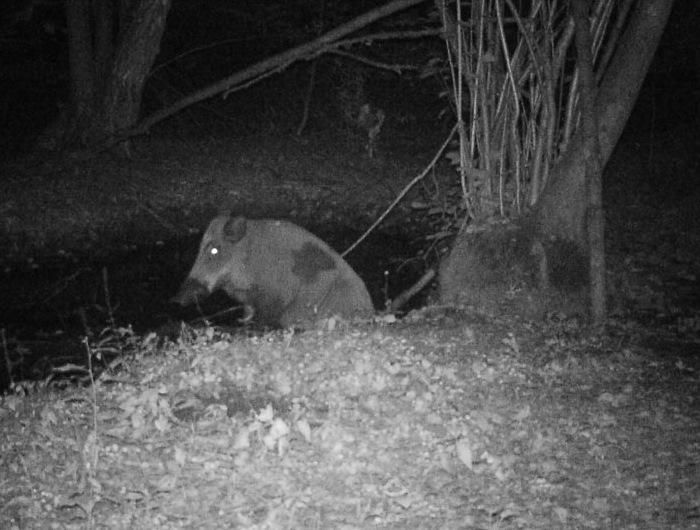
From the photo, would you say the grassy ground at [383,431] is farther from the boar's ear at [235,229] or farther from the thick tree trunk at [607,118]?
the boar's ear at [235,229]

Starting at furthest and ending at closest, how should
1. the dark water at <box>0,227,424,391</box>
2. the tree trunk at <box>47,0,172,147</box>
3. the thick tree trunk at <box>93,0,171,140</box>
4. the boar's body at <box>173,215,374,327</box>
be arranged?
the tree trunk at <box>47,0,172,147</box> < the thick tree trunk at <box>93,0,171,140</box> < the boar's body at <box>173,215,374,327</box> < the dark water at <box>0,227,424,391</box>

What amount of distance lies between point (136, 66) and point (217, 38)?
516 cm

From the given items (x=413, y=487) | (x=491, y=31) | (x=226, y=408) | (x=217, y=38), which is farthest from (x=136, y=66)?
(x=413, y=487)

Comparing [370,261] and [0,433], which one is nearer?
[0,433]

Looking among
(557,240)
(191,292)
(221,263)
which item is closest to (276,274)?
(221,263)

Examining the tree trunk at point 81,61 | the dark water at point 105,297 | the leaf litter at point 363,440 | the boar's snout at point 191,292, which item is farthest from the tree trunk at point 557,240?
the tree trunk at point 81,61

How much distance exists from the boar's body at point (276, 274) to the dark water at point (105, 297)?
0.32 meters

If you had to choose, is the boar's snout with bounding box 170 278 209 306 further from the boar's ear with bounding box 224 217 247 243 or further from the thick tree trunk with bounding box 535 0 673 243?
the thick tree trunk with bounding box 535 0 673 243

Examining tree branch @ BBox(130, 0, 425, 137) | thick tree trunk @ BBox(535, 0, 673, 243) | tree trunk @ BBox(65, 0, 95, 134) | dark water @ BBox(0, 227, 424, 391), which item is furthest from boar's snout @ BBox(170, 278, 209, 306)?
tree trunk @ BBox(65, 0, 95, 134)

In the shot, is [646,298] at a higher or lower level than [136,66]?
lower

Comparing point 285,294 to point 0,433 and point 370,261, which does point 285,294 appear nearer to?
point 370,261

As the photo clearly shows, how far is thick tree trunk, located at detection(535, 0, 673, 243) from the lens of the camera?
25.9ft

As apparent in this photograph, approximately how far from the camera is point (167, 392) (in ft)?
19.1

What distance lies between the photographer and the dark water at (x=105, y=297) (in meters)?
8.59
